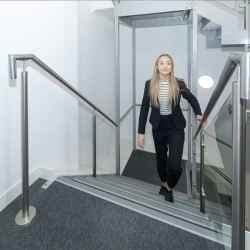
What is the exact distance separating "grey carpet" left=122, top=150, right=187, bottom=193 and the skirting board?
164cm

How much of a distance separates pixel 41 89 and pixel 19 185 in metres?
0.80

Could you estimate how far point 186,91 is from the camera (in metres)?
2.10

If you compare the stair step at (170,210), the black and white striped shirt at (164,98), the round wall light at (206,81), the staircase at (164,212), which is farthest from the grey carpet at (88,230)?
the round wall light at (206,81)

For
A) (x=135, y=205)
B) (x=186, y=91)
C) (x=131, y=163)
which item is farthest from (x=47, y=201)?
(x=131, y=163)

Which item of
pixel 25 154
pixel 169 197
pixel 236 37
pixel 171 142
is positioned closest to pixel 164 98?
pixel 171 142

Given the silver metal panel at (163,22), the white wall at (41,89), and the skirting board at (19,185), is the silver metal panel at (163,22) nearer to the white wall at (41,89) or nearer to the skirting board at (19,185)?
the white wall at (41,89)

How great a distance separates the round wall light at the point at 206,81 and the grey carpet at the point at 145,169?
4.37 ft

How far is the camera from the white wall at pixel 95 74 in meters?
2.59

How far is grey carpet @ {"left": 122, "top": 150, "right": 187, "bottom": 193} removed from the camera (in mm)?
3061

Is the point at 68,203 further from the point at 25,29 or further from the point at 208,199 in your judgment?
the point at 25,29

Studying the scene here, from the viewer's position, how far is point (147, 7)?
8.01ft

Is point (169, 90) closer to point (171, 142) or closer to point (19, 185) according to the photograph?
point (171, 142)

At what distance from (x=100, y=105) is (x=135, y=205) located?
2.03 meters

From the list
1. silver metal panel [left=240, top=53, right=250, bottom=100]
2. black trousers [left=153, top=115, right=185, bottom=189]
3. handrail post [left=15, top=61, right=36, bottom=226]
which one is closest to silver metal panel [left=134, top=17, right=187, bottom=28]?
black trousers [left=153, top=115, right=185, bottom=189]
